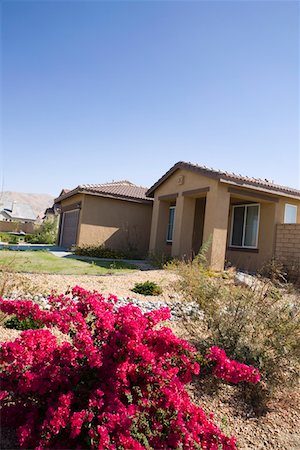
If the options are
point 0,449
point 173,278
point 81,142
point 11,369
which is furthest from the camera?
point 81,142

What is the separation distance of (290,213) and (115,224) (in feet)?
32.9

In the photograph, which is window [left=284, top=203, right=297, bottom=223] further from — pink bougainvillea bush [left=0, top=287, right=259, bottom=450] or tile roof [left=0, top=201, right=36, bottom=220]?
tile roof [left=0, top=201, right=36, bottom=220]

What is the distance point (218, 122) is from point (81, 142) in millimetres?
6091

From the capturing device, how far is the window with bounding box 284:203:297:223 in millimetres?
14699

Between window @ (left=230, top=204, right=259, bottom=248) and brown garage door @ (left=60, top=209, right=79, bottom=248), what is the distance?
Result: 399 inches

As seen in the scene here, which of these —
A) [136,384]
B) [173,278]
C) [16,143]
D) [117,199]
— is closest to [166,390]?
[136,384]

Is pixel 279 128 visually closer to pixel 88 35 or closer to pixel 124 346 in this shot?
pixel 88 35

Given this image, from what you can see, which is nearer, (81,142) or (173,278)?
(173,278)

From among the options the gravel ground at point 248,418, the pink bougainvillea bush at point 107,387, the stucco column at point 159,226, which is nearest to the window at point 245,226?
the stucco column at point 159,226

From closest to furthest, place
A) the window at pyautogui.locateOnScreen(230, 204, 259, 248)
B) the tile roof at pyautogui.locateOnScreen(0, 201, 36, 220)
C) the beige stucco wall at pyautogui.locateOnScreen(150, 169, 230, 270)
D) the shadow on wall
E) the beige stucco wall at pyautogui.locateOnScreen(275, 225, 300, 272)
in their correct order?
the beige stucco wall at pyautogui.locateOnScreen(150, 169, 230, 270)
the beige stucco wall at pyautogui.locateOnScreen(275, 225, 300, 272)
the window at pyautogui.locateOnScreen(230, 204, 259, 248)
the shadow on wall
the tile roof at pyautogui.locateOnScreen(0, 201, 36, 220)

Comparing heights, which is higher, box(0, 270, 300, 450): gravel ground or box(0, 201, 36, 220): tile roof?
box(0, 201, 36, 220): tile roof

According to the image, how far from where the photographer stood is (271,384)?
3877 millimetres

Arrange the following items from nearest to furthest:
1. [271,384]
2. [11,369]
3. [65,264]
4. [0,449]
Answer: [0,449] < [11,369] < [271,384] < [65,264]

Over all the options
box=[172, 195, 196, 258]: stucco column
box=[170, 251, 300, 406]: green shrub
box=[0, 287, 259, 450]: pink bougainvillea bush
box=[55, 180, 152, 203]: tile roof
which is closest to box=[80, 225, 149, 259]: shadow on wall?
box=[55, 180, 152, 203]: tile roof
